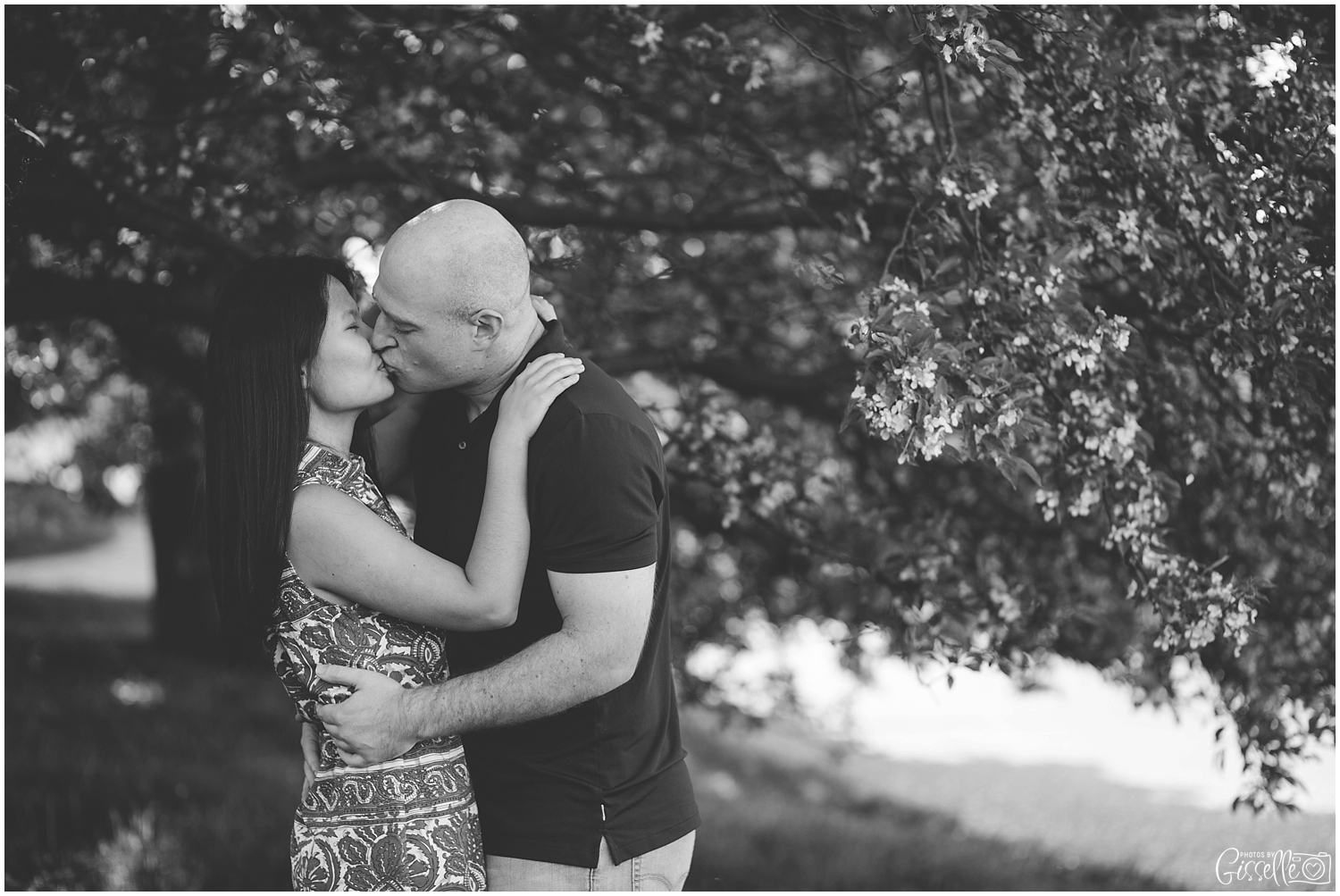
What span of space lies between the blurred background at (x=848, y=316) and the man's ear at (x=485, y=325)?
87 centimetres

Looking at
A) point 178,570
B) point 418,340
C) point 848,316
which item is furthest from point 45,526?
point 418,340

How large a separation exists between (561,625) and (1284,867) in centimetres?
360

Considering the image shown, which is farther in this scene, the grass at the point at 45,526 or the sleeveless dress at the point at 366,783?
the grass at the point at 45,526

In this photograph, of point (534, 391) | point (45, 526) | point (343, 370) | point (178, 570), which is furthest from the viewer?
point (45, 526)

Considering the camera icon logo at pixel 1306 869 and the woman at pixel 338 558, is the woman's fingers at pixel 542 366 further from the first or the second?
the camera icon logo at pixel 1306 869

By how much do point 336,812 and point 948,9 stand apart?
260 cm

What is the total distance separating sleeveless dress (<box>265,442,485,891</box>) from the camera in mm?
2619

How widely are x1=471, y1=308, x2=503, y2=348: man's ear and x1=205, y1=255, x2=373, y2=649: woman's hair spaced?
37cm

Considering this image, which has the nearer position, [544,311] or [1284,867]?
[544,311]

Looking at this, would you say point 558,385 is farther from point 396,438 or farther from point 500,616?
point 396,438

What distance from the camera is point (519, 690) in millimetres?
2539

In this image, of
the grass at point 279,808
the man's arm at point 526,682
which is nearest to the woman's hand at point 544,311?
the man's arm at point 526,682

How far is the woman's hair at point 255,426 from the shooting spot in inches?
103

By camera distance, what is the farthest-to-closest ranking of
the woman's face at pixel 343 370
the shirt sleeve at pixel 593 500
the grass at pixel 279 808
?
the grass at pixel 279 808, the woman's face at pixel 343 370, the shirt sleeve at pixel 593 500
